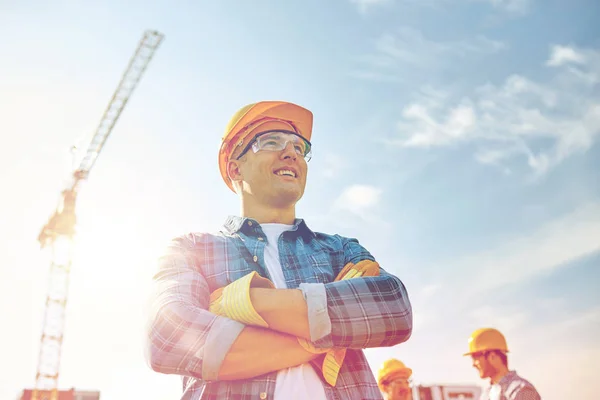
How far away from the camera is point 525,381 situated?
264 inches

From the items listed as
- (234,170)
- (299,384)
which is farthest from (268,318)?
(234,170)

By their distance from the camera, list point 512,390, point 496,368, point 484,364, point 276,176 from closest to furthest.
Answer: point 276,176, point 512,390, point 496,368, point 484,364

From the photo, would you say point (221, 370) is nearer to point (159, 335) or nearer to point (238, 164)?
point (159, 335)

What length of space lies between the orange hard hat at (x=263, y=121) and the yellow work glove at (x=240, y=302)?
1275mm

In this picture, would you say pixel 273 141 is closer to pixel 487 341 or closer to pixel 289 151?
pixel 289 151

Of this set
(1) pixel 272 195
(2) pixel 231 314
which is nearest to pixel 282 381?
(2) pixel 231 314

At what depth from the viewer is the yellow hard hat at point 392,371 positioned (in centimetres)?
952

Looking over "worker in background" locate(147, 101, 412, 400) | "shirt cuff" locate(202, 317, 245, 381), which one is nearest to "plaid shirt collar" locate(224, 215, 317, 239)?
"worker in background" locate(147, 101, 412, 400)

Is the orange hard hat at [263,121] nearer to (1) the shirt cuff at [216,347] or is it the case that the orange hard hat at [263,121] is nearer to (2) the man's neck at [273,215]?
(2) the man's neck at [273,215]

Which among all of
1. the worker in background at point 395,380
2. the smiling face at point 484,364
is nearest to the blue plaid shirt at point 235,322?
the smiling face at point 484,364

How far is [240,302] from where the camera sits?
7.66 feet

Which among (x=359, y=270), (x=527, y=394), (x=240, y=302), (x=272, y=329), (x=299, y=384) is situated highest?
(x=359, y=270)

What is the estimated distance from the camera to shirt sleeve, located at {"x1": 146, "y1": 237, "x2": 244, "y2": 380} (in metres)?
2.20

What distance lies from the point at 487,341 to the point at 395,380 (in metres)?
2.18
